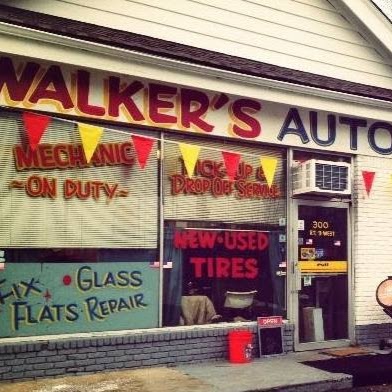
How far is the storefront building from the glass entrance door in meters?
0.03

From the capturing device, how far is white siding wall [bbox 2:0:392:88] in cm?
696

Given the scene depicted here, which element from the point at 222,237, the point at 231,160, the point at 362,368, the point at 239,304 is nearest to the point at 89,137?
the point at 231,160

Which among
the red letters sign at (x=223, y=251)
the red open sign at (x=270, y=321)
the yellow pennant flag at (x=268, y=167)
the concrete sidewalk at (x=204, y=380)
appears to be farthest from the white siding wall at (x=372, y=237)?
the concrete sidewalk at (x=204, y=380)

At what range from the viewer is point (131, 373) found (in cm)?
625

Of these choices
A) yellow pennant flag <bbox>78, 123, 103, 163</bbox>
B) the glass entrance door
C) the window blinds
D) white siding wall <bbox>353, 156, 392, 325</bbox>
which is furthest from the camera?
white siding wall <bbox>353, 156, 392, 325</bbox>

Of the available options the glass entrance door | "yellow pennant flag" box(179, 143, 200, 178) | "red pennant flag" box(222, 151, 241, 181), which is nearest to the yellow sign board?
the glass entrance door

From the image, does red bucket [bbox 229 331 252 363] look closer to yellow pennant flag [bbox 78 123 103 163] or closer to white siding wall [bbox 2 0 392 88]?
yellow pennant flag [bbox 78 123 103 163]

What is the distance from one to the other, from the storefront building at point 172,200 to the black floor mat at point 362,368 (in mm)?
791

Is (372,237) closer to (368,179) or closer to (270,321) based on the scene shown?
(368,179)

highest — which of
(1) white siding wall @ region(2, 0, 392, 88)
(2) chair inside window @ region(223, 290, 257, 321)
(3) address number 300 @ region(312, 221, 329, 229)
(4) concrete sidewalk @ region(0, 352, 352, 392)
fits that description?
(1) white siding wall @ region(2, 0, 392, 88)

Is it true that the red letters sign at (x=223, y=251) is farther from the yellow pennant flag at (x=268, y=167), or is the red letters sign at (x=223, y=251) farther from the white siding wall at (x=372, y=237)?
the white siding wall at (x=372, y=237)

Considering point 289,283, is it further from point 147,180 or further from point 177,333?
point 147,180

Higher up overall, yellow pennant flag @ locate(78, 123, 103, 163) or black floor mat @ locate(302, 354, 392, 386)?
yellow pennant flag @ locate(78, 123, 103, 163)

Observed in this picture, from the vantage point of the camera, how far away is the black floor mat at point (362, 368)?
658cm
